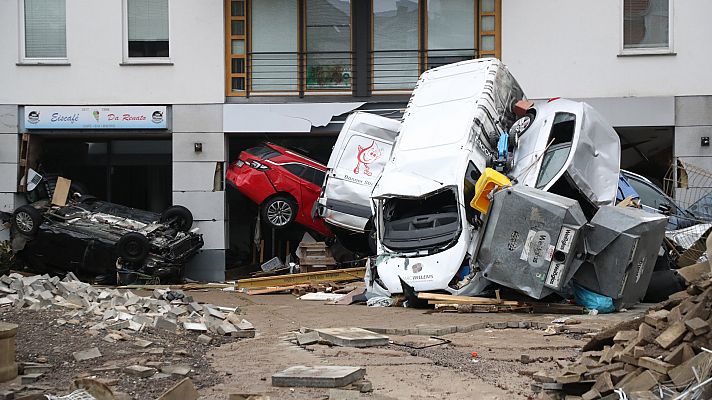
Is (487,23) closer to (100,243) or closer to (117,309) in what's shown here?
(100,243)

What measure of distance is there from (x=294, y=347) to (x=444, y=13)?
1384cm

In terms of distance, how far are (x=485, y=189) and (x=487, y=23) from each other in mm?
9015

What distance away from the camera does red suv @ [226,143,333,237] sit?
21172 mm

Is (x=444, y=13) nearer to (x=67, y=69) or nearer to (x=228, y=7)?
(x=228, y=7)

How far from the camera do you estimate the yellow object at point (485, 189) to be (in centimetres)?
1470

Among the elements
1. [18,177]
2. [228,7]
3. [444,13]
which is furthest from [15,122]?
[444,13]

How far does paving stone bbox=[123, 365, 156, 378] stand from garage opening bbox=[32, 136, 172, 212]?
15.7 metres

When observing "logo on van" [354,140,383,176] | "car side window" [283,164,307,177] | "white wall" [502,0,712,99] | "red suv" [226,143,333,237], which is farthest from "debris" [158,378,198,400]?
"white wall" [502,0,712,99]

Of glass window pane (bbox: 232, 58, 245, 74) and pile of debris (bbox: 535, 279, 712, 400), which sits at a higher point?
glass window pane (bbox: 232, 58, 245, 74)

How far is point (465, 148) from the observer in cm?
1577

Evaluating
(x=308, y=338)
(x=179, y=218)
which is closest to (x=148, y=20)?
(x=179, y=218)

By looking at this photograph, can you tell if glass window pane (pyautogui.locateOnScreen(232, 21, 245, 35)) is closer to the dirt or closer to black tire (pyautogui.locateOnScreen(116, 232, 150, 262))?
black tire (pyautogui.locateOnScreen(116, 232, 150, 262))

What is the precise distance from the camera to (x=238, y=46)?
23.1 metres

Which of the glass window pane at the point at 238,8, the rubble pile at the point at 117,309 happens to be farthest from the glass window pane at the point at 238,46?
the rubble pile at the point at 117,309
